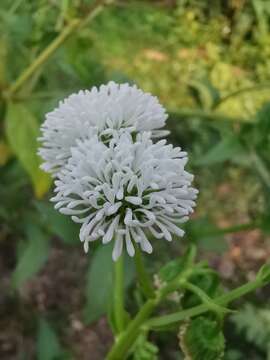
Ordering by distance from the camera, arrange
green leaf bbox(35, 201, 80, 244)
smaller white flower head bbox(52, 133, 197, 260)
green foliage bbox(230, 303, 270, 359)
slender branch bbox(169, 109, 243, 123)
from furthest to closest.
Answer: green foliage bbox(230, 303, 270, 359) < slender branch bbox(169, 109, 243, 123) < green leaf bbox(35, 201, 80, 244) < smaller white flower head bbox(52, 133, 197, 260)

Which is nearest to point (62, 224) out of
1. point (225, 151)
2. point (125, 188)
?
point (225, 151)

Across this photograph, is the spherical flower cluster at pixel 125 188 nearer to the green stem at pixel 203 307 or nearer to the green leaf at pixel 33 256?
the green stem at pixel 203 307

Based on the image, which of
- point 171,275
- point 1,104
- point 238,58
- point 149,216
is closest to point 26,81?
point 1,104

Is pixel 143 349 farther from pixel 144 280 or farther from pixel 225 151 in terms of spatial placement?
pixel 225 151

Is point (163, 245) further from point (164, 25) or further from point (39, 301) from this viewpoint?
point (164, 25)

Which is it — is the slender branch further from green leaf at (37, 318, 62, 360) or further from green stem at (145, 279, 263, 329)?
green stem at (145, 279, 263, 329)

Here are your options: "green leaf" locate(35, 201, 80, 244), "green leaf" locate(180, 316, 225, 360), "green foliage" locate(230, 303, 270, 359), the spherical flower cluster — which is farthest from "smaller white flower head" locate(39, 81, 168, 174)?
"green foliage" locate(230, 303, 270, 359)
